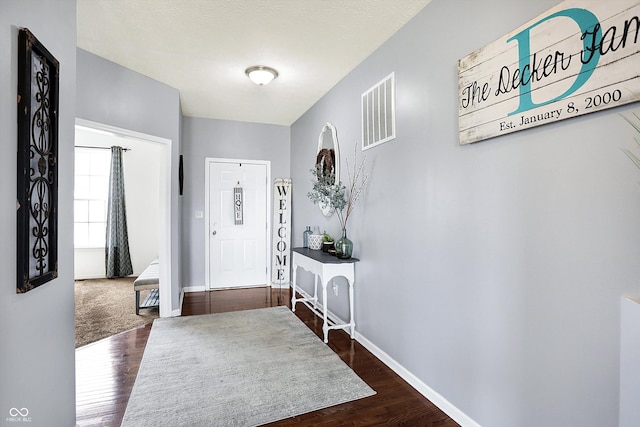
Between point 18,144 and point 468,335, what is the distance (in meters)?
2.27

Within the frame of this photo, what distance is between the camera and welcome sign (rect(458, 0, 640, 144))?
1.13 metres

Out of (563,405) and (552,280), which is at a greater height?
(552,280)

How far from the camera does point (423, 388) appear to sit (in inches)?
86.0

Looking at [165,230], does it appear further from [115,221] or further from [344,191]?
[115,221]

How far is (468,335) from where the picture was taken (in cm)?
184

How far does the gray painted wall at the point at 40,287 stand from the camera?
110 cm

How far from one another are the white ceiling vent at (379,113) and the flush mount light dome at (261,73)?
3.17 feet

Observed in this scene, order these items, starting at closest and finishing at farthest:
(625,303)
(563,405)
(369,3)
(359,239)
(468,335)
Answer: (625,303) → (563,405) → (468,335) → (369,3) → (359,239)

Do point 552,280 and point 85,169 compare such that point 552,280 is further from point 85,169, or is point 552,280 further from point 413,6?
point 85,169

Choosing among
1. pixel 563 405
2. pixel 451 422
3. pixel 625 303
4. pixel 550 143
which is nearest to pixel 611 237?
pixel 625 303

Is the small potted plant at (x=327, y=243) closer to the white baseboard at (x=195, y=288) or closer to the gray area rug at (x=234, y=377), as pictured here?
the gray area rug at (x=234, y=377)

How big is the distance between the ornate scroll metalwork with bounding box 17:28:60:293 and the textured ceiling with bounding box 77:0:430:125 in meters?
1.18

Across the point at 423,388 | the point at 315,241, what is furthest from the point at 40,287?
the point at 315,241

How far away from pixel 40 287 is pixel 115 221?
491 centimetres
